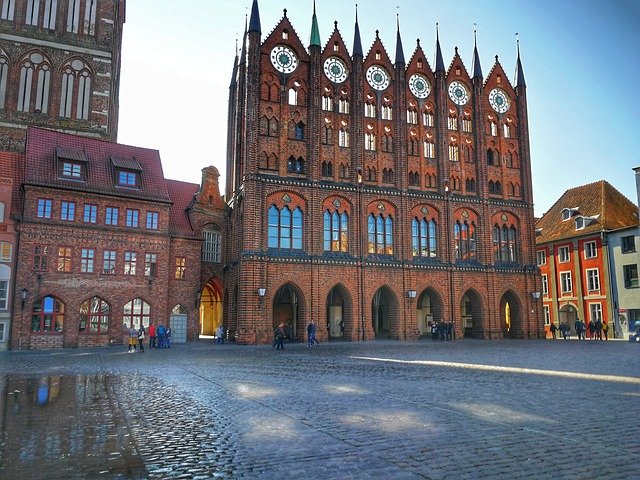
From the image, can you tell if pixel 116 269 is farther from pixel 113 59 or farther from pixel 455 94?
pixel 455 94

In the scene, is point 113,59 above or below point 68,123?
above

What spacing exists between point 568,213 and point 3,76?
2130 inches

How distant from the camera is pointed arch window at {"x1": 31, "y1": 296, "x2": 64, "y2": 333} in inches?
1256

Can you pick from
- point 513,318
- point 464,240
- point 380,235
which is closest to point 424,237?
point 464,240

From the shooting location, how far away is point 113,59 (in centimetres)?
5041

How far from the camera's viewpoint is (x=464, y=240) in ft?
143

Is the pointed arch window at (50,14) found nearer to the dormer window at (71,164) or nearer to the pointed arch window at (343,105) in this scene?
the dormer window at (71,164)

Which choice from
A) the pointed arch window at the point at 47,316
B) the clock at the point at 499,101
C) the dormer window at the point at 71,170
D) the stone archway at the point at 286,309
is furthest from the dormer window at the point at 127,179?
the clock at the point at 499,101

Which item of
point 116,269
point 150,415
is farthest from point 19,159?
point 150,415

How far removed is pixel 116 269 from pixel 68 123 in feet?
64.7

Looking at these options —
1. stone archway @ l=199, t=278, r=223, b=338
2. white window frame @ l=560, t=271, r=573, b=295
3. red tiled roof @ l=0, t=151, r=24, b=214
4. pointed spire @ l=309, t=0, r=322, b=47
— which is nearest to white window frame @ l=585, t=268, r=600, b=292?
white window frame @ l=560, t=271, r=573, b=295

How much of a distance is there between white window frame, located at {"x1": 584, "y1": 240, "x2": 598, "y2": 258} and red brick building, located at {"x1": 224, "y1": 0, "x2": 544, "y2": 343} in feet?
23.4

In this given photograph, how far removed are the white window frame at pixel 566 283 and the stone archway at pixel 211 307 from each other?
32.7 m

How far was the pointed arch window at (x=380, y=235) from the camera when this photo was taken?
40.7 meters
